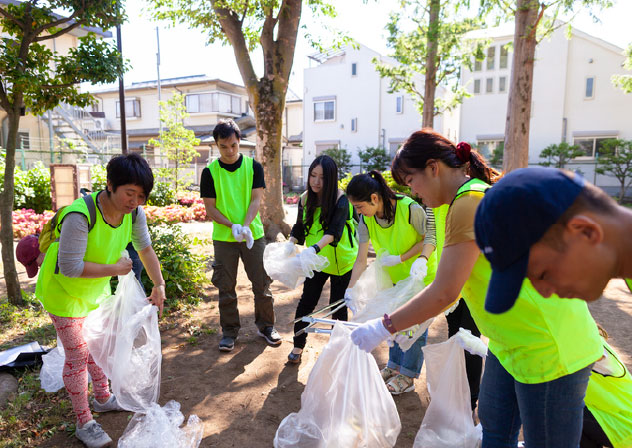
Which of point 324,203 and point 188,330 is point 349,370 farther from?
point 188,330

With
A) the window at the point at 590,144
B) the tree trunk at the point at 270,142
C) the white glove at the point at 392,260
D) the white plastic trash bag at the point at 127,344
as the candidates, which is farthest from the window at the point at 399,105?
the white plastic trash bag at the point at 127,344

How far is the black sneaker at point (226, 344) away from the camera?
3447 mm

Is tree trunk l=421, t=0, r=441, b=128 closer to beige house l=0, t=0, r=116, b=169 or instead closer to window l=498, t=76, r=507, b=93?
beige house l=0, t=0, r=116, b=169

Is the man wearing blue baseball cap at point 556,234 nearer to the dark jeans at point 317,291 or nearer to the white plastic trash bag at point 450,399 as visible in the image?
the white plastic trash bag at point 450,399

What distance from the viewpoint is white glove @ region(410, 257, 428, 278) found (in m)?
2.47

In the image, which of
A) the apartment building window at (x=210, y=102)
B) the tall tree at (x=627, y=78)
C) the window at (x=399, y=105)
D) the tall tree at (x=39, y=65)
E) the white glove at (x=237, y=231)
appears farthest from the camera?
the apartment building window at (x=210, y=102)

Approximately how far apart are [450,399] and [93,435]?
1.84 meters

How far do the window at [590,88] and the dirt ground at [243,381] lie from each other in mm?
16366

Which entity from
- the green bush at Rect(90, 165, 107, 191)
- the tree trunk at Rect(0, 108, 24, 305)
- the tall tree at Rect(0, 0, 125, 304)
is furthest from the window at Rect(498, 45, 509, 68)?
the tree trunk at Rect(0, 108, 24, 305)

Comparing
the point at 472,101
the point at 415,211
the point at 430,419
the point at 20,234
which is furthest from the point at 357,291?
the point at 472,101

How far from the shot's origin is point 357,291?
8.98ft

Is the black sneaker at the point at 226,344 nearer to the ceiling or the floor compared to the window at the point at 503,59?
nearer to the floor

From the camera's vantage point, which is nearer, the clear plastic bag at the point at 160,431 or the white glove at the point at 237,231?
the clear plastic bag at the point at 160,431

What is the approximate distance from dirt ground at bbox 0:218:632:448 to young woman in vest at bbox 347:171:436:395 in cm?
20
